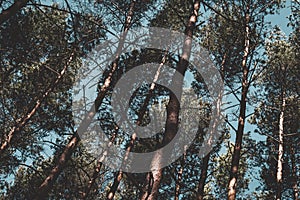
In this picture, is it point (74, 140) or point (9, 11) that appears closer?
point (9, 11)

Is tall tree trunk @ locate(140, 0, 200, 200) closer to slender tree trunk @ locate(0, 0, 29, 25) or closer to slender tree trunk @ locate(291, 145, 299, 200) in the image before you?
slender tree trunk @ locate(0, 0, 29, 25)

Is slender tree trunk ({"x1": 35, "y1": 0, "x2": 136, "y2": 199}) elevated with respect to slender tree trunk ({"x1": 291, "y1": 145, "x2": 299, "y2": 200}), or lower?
lower

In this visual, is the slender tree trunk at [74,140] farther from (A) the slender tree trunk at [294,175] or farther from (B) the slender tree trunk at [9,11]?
(A) the slender tree trunk at [294,175]

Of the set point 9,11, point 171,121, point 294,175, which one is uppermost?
point 294,175

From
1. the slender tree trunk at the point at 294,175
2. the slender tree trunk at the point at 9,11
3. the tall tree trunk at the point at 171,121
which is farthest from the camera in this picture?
the slender tree trunk at the point at 294,175

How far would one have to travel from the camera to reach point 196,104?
14.1m

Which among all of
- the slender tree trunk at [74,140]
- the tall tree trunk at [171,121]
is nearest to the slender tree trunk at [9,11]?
the tall tree trunk at [171,121]

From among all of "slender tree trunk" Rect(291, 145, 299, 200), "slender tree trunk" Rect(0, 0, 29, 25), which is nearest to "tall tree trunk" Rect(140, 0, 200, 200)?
"slender tree trunk" Rect(0, 0, 29, 25)

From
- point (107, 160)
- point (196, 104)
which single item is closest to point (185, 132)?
point (196, 104)

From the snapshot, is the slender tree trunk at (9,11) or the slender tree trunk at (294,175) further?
the slender tree trunk at (294,175)

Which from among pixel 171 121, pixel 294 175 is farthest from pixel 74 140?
pixel 294 175

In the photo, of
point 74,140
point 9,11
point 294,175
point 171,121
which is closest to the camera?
point 171,121

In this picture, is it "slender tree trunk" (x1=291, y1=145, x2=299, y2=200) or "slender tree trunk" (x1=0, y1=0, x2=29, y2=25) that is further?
"slender tree trunk" (x1=291, y1=145, x2=299, y2=200)

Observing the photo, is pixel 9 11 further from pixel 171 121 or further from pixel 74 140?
pixel 74 140
